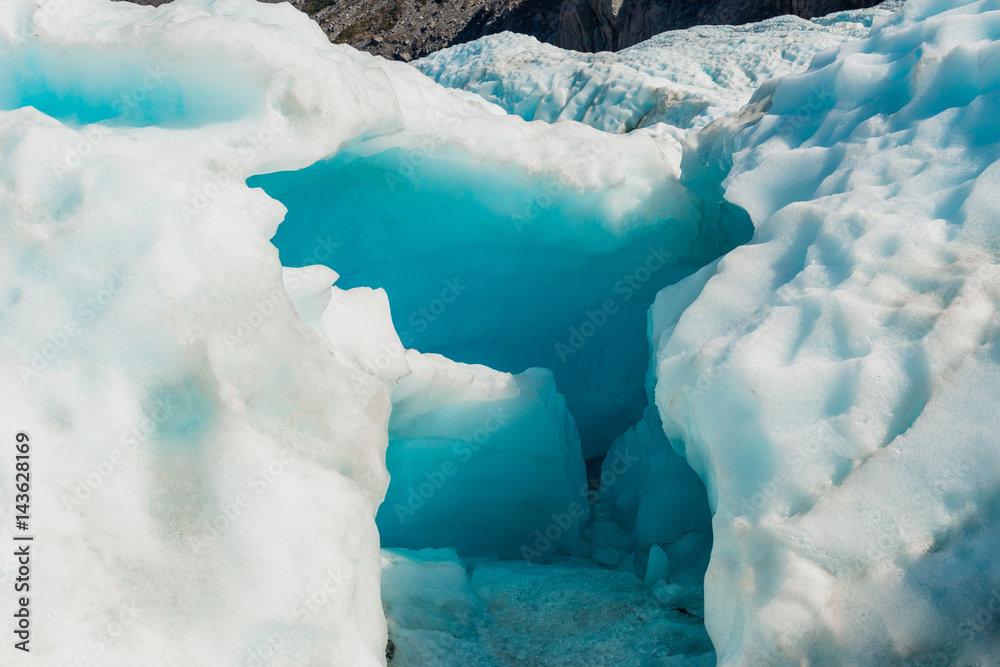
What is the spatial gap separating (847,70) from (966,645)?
103 inches

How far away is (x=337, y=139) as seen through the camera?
2.81 metres

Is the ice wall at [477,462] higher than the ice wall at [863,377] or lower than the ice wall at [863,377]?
lower

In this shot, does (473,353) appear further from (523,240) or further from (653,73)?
(653,73)

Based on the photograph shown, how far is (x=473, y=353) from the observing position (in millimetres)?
4414

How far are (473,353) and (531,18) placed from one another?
59.1 ft

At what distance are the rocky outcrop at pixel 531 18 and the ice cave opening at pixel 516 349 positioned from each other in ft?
31.9

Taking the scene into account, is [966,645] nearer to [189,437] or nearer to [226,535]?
[226,535]

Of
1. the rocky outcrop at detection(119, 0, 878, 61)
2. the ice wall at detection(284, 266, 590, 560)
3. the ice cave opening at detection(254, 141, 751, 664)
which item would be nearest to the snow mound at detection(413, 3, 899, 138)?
the ice cave opening at detection(254, 141, 751, 664)

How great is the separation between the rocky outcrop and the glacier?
993cm

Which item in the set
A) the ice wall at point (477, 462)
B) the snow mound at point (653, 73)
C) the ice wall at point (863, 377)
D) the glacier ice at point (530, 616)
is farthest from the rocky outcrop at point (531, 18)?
the glacier ice at point (530, 616)

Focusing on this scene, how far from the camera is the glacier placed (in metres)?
1.71

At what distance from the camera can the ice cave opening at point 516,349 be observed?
10.9 feet

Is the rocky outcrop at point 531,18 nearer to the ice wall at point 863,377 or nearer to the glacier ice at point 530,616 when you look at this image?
the ice wall at point 863,377

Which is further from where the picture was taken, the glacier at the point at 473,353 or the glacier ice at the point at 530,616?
the glacier ice at the point at 530,616
